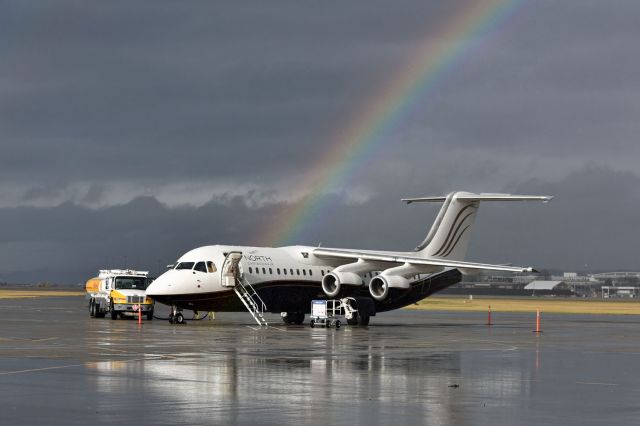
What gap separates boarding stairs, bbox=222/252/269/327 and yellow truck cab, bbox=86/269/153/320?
22.9 feet

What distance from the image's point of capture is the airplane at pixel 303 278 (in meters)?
55.3

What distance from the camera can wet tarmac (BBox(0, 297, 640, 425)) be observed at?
1856cm

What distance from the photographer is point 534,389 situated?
2373 centimetres

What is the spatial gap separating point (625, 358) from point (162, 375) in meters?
16.2

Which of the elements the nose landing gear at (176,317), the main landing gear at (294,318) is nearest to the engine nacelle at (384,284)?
the main landing gear at (294,318)

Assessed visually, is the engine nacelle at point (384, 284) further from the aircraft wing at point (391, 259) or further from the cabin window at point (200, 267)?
the cabin window at point (200, 267)

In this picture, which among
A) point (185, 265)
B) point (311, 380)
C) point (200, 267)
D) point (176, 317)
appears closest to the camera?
point (311, 380)

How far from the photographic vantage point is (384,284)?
5969cm

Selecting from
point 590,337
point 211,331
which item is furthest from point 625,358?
point 211,331

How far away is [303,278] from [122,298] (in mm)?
11042

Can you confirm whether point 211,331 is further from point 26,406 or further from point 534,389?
point 26,406

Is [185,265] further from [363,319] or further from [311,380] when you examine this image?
[311,380]

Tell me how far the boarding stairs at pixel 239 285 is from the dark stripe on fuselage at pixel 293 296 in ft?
1.14

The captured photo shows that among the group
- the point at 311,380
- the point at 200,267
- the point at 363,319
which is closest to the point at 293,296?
the point at 363,319
